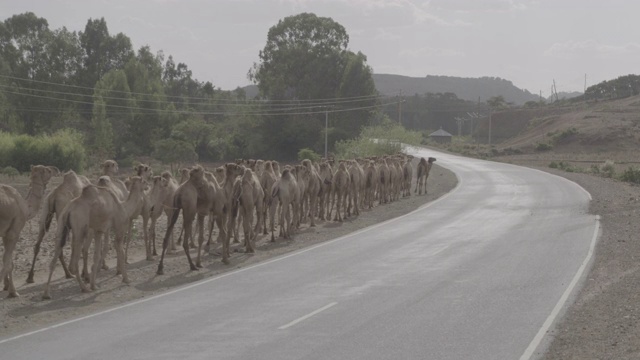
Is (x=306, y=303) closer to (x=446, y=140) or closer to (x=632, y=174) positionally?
(x=632, y=174)

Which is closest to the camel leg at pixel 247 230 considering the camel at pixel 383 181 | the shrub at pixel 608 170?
the camel at pixel 383 181

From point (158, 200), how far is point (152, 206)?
0.53 meters

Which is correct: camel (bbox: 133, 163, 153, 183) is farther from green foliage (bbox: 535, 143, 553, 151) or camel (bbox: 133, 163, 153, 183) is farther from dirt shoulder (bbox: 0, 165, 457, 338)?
green foliage (bbox: 535, 143, 553, 151)

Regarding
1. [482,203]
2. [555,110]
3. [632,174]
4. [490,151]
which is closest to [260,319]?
[482,203]

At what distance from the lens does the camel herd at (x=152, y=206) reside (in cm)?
1595

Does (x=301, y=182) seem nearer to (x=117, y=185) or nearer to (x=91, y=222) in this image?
(x=117, y=185)

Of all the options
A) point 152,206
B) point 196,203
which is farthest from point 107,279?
point 152,206

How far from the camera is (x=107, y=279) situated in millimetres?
17797

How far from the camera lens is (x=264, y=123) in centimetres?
9469

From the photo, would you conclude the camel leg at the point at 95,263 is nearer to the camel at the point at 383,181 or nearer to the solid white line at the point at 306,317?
the solid white line at the point at 306,317

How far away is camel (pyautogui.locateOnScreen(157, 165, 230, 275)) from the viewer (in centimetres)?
1938

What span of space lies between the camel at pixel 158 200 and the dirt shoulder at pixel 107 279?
0.42 metres

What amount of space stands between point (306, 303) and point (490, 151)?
3758 inches

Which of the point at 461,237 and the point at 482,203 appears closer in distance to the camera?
the point at 461,237
